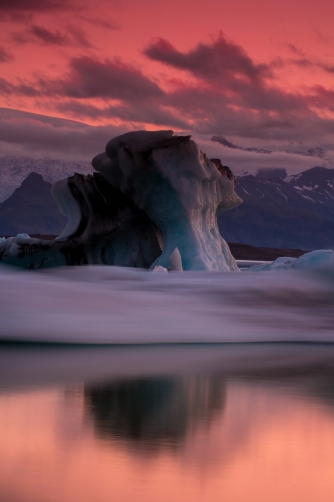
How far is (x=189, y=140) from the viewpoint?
53.1ft

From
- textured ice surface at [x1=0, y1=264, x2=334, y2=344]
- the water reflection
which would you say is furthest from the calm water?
textured ice surface at [x1=0, y1=264, x2=334, y2=344]

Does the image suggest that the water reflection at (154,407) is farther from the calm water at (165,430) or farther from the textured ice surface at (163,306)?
the textured ice surface at (163,306)

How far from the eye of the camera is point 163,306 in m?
7.64

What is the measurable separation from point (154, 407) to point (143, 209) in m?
13.5

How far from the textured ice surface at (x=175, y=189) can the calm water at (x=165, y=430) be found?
10187 mm

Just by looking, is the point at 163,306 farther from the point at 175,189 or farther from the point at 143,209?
the point at 143,209

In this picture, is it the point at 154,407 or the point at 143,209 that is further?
the point at 143,209

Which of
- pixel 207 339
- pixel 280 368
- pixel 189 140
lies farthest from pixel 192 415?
pixel 189 140

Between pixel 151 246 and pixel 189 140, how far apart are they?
3.30 m

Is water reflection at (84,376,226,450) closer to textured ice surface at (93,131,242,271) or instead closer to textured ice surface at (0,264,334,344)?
textured ice surface at (0,264,334,344)

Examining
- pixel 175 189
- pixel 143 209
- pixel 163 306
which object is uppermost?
pixel 175 189

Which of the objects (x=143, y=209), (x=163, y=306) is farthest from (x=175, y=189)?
(x=163, y=306)

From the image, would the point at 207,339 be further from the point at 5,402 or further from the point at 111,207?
the point at 111,207

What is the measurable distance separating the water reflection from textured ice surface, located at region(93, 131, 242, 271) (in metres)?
10.7
